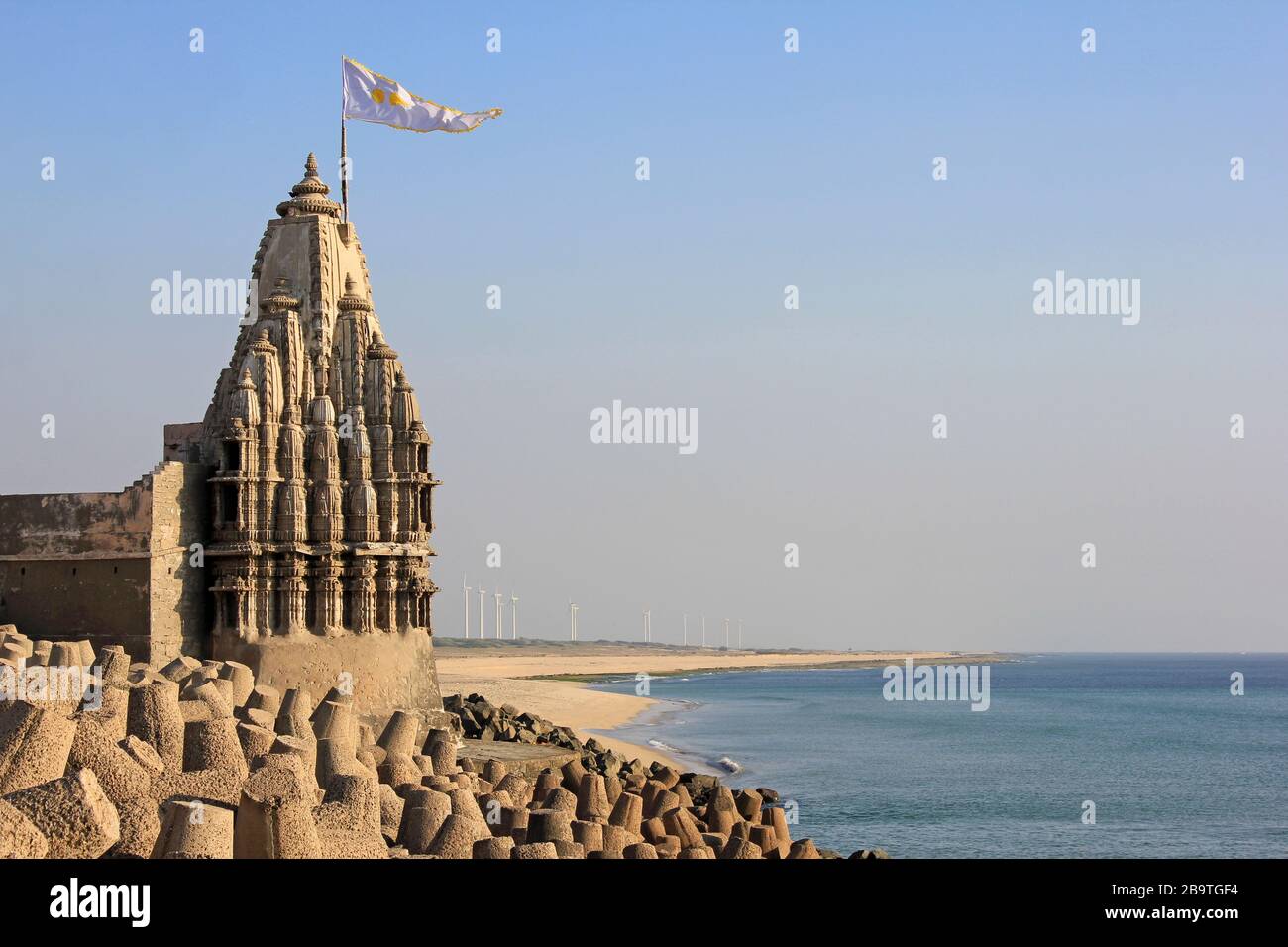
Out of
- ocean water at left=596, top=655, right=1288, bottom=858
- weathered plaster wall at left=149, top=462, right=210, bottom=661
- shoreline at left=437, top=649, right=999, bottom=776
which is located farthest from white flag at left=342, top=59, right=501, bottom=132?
shoreline at left=437, top=649, right=999, bottom=776

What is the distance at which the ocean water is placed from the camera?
42.5 m

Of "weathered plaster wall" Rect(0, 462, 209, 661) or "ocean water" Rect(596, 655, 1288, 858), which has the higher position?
"weathered plaster wall" Rect(0, 462, 209, 661)

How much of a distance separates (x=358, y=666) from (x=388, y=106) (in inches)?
505

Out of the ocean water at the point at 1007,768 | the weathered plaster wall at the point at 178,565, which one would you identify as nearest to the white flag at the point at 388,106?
the weathered plaster wall at the point at 178,565

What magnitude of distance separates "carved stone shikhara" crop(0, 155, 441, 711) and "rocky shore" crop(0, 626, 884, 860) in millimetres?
3892

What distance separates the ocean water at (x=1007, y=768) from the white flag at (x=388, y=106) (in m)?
18.7

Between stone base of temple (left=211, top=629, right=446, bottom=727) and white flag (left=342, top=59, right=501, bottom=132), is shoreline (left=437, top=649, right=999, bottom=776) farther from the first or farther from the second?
white flag (left=342, top=59, right=501, bottom=132)

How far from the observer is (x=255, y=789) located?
12789mm

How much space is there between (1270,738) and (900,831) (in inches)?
1803

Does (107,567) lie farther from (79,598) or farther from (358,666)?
(358,666)

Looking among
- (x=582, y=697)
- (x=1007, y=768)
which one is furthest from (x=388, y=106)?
(x=582, y=697)

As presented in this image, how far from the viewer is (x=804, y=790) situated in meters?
50.3
